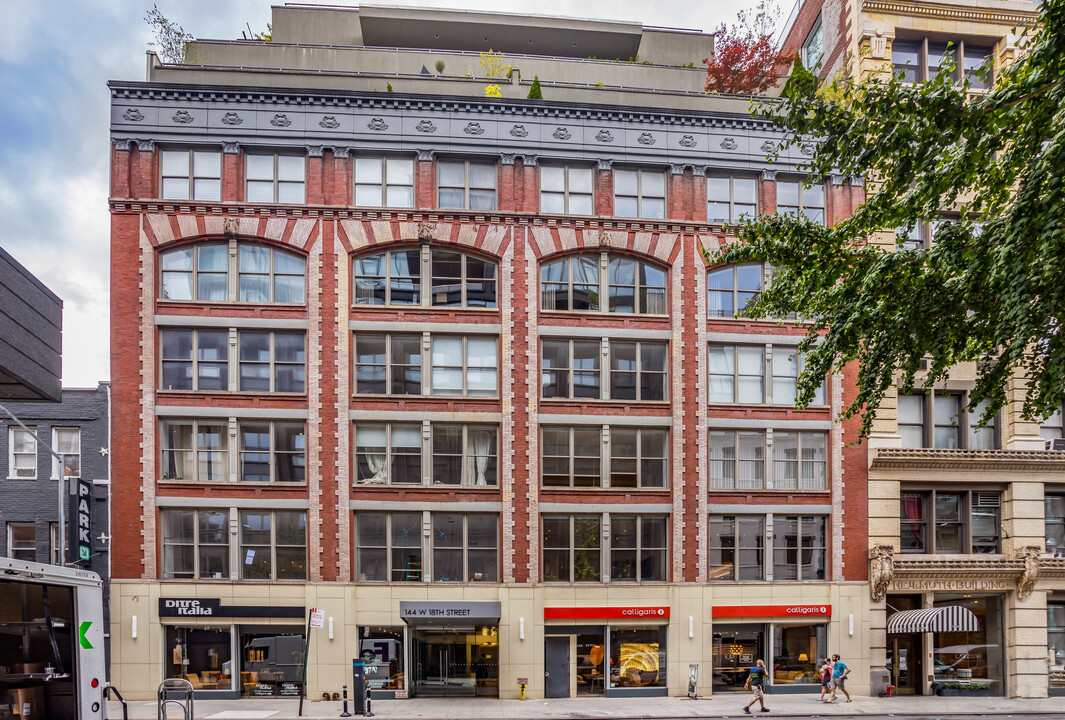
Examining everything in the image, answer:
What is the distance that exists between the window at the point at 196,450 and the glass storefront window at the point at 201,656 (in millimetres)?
4949

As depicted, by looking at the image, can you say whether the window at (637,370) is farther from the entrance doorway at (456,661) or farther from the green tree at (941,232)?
the green tree at (941,232)

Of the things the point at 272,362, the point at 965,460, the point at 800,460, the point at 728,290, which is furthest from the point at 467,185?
the point at 965,460

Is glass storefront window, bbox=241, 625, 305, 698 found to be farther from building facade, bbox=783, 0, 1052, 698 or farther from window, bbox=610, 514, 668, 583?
building facade, bbox=783, 0, 1052, 698

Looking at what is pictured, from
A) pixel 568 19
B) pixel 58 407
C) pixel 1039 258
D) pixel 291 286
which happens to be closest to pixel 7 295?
pixel 291 286

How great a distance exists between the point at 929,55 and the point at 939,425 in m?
14.0

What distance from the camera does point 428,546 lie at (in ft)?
83.1

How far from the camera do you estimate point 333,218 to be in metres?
25.8

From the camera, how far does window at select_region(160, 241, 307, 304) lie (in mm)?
25516

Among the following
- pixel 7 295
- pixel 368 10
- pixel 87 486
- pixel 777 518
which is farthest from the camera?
pixel 368 10

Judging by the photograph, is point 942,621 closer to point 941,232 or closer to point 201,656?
point 941,232

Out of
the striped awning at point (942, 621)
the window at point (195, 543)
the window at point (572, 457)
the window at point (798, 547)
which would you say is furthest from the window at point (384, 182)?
the striped awning at point (942, 621)

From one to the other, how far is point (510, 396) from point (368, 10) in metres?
19.0

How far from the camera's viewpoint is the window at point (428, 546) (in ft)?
83.0

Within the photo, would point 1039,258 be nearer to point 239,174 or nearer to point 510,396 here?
point 510,396
